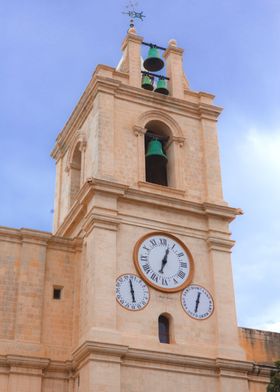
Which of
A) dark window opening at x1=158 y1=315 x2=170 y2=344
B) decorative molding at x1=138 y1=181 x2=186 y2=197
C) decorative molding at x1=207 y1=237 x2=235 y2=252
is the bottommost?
dark window opening at x1=158 y1=315 x2=170 y2=344

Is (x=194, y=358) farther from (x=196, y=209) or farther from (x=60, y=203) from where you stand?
(x=60, y=203)

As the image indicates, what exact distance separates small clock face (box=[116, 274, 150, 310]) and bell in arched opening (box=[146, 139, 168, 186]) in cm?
526

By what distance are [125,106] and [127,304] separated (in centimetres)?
780

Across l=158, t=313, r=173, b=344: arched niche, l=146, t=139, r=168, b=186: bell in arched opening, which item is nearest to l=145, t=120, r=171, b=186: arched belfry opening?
l=146, t=139, r=168, b=186: bell in arched opening

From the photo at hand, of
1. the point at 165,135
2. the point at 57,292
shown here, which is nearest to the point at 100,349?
the point at 57,292

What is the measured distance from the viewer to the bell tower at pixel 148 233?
829 inches

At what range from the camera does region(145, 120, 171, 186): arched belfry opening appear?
2602cm

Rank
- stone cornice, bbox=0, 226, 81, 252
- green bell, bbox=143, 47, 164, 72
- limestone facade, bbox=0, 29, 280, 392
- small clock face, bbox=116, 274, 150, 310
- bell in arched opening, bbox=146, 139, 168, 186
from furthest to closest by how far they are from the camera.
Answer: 1. green bell, bbox=143, 47, 164, 72
2. bell in arched opening, bbox=146, 139, 168, 186
3. stone cornice, bbox=0, 226, 81, 252
4. small clock face, bbox=116, 274, 150, 310
5. limestone facade, bbox=0, 29, 280, 392

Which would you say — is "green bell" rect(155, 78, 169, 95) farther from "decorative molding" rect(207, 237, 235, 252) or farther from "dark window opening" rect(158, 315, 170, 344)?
"dark window opening" rect(158, 315, 170, 344)

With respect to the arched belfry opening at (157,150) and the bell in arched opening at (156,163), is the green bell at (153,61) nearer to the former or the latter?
the arched belfry opening at (157,150)

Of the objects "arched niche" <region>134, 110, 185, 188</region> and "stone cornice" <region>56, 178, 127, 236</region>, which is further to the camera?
"arched niche" <region>134, 110, 185, 188</region>

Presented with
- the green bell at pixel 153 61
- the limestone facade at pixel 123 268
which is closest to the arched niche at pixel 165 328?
the limestone facade at pixel 123 268

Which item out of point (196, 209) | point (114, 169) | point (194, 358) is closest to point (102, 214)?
point (114, 169)

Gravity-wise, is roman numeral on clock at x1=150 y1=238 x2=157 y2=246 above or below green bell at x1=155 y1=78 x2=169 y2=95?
below
